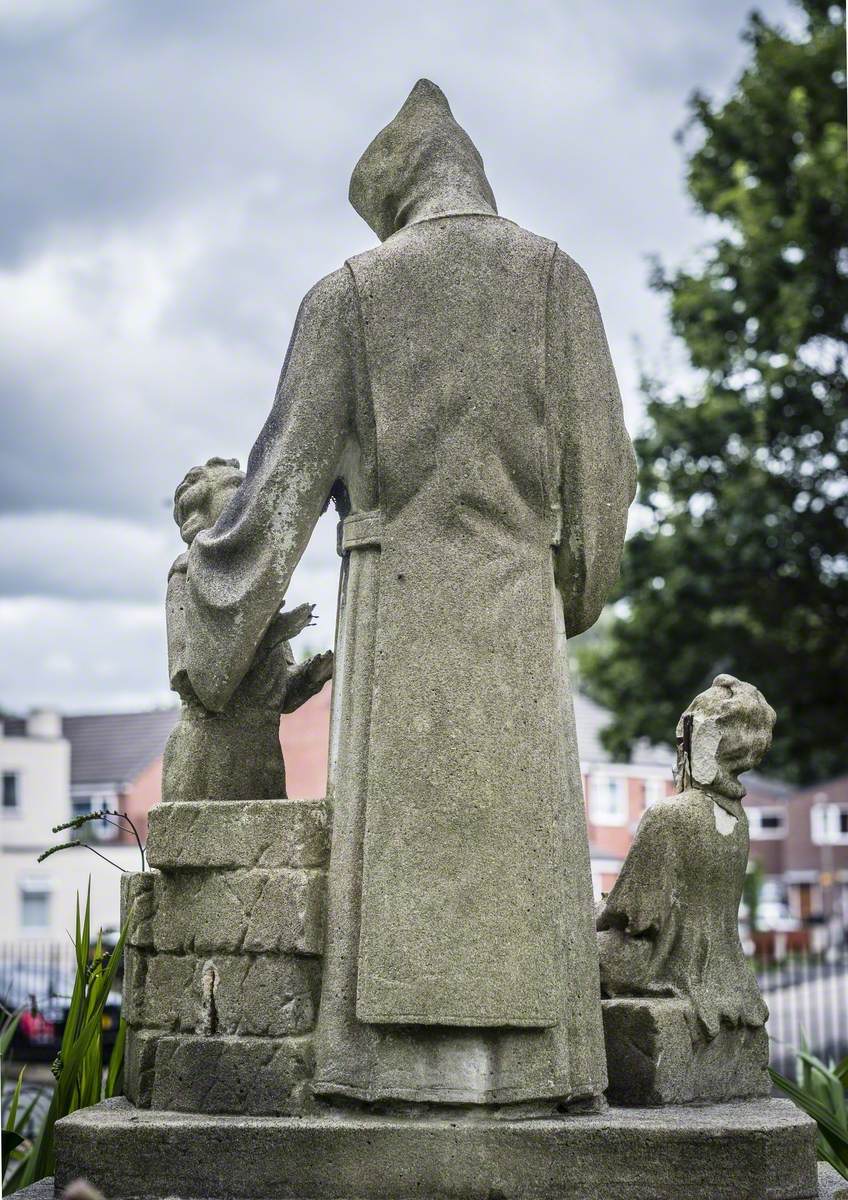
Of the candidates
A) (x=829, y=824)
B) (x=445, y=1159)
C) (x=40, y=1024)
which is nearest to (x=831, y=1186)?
(x=445, y=1159)

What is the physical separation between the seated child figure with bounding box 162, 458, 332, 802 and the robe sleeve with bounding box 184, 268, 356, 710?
0.13 metres

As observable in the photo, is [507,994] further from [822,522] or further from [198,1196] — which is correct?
[822,522]

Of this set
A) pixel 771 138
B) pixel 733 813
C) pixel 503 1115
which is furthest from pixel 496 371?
pixel 771 138

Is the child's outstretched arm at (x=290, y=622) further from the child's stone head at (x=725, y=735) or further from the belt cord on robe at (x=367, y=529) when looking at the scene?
the child's stone head at (x=725, y=735)

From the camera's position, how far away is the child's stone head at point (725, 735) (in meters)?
4.69

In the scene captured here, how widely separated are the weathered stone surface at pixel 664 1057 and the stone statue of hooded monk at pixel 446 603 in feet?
0.66

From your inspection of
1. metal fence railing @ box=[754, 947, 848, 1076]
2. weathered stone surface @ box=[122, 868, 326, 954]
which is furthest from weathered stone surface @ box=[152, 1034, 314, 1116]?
metal fence railing @ box=[754, 947, 848, 1076]

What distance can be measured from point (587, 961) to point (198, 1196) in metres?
1.10

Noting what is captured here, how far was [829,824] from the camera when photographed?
67.8 metres

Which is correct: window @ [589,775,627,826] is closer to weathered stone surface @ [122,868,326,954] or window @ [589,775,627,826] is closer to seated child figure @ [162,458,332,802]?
seated child figure @ [162,458,332,802]

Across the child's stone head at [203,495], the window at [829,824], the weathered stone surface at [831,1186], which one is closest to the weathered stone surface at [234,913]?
the child's stone head at [203,495]

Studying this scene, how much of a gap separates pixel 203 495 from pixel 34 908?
118ft

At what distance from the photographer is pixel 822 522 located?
1970 cm

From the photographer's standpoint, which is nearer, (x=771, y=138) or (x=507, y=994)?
(x=507, y=994)
